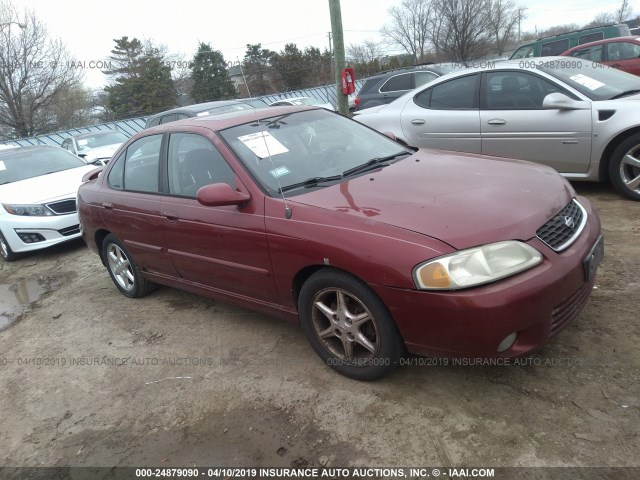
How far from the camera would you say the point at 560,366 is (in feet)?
9.14

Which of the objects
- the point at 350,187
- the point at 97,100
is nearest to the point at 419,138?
the point at 350,187

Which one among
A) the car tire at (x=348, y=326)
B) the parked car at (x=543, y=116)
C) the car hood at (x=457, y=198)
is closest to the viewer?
the car hood at (x=457, y=198)

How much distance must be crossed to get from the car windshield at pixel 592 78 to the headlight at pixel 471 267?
3.62 metres

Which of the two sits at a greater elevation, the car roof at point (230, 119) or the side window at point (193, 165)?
the car roof at point (230, 119)

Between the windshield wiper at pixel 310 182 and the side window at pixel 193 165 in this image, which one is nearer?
the windshield wiper at pixel 310 182

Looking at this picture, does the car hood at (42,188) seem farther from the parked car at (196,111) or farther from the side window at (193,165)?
the side window at (193,165)

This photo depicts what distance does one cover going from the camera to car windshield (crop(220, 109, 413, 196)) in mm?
3254

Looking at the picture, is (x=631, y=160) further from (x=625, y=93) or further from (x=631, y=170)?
(x=625, y=93)

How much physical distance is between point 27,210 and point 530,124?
20.7 ft

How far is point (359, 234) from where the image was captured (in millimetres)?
2605

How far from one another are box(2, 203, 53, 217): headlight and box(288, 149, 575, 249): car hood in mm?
5017

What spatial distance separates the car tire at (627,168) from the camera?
16.1 feet

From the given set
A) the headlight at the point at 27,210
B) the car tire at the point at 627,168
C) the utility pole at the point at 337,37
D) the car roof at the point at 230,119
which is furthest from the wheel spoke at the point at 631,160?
the headlight at the point at 27,210

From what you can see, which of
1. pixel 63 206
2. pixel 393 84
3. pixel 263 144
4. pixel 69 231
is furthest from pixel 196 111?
pixel 263 144
